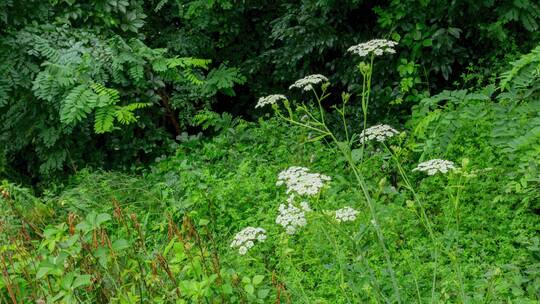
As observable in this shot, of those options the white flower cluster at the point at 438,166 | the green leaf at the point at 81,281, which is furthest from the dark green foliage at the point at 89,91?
the white flower cluster at the point at 438,166

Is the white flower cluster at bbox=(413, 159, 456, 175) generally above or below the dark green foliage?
above

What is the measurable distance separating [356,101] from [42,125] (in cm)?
286

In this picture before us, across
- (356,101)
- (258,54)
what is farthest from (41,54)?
(356,101)

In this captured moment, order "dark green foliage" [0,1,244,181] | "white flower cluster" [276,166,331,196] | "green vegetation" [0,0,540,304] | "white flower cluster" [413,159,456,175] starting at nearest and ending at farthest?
"white flower cluster" [276,166,331,196], "white flower cluster" [413,159,456,175], "green vegetation" [0,0,540,304], "dark green foliage" [0,1,244,181]

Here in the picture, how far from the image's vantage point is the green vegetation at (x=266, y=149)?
7.27 ft

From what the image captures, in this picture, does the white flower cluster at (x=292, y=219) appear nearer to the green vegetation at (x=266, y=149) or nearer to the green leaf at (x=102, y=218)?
the green vegetation at (x=266, y=149)

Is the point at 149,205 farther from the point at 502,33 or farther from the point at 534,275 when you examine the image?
the point at 502,33

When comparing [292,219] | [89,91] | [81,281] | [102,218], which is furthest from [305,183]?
[89,91]

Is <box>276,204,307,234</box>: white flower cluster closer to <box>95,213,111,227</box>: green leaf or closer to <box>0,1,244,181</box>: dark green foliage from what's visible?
<box>95,213,111,227</box>: green leaf

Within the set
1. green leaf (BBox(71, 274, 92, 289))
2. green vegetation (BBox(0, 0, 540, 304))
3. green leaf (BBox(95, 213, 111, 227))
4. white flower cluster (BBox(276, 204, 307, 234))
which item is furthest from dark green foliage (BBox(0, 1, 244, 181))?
white flower cluster (BBox(276, 204, 307, 234))

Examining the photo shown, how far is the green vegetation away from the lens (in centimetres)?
222

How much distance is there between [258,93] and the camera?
553 cm

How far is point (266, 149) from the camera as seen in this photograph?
4.50 metres

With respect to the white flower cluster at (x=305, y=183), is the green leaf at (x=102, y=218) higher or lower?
lower
